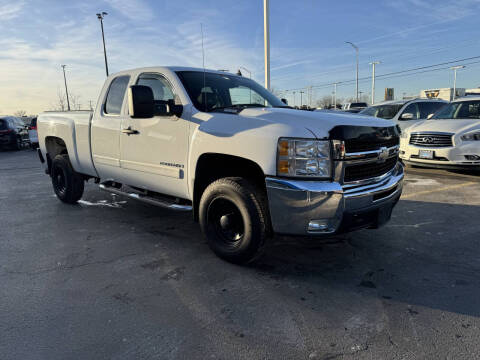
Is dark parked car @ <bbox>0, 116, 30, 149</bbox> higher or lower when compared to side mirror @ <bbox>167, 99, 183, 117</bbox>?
lower

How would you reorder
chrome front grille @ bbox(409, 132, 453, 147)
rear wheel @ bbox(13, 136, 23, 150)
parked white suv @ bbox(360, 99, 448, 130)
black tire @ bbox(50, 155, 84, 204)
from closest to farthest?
black tire @ bbox(50, 155, 84, 204) → chrome front grille @ bbox(409, 132, 453, 147) → parked white suv @ bbox(360, 99, 448, 130) → rear wheel @ bbox(13, 136, 23, 150)

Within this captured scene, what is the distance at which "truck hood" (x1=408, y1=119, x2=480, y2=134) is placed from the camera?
7.10 m

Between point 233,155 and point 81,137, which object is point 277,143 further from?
point 81,137

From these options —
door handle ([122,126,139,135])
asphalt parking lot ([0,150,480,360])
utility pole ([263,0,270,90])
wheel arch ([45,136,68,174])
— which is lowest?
asphalt parking lot ([0,150,480,360])

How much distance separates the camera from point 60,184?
19.5 ft

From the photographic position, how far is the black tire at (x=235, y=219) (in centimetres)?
303

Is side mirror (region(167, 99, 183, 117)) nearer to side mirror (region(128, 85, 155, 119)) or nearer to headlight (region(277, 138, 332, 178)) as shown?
side mirror (region(128, 85, 155, 119))

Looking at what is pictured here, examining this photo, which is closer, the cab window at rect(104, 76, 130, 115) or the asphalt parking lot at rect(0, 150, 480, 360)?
the asphalt parking lot at rect(0, 150, 480, 360)

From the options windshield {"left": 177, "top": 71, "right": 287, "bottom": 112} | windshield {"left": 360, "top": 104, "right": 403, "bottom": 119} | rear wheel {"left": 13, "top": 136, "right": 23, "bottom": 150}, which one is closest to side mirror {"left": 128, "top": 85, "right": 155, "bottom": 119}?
windshield {"left": 177, "top": 71, "right": 287, "bottom": 112}

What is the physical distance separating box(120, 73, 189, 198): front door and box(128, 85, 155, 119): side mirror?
8.5 inches

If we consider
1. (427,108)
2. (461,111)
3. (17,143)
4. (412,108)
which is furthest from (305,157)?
(17,143)

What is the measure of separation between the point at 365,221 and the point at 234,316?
1.33 metres

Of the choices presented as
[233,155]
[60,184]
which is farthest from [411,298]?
[60,184]

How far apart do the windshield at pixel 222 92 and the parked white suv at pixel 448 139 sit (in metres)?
4.52
